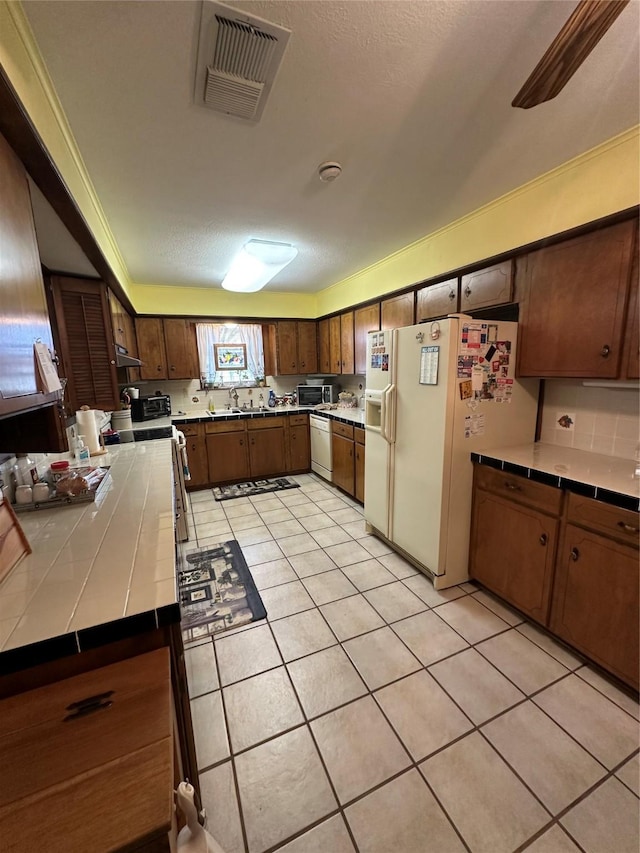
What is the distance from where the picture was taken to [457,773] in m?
1.28

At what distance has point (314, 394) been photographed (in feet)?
16.0

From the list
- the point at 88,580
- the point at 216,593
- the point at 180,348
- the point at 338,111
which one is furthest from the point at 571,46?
the point at 180,348

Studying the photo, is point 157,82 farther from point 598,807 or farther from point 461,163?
point 598,807

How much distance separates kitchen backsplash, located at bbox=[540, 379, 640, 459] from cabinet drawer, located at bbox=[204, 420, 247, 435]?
10.7ft

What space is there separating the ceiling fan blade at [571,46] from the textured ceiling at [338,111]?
28 cm

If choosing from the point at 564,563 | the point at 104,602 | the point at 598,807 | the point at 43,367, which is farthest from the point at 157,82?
the point at 598,807

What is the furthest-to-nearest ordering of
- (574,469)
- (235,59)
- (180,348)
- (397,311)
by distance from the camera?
(180,348) → (397,311) → (574,469) → (235,59)

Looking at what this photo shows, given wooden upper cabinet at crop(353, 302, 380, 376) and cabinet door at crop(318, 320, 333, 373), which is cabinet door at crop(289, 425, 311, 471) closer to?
cabinet door at crop(318, 320, 333, 373)

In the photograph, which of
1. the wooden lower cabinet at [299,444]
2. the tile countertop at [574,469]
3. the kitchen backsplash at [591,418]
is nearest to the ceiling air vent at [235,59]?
the tile countertop at [574,469]

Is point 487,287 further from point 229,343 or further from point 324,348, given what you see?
point 229,343

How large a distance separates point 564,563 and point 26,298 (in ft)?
8.24

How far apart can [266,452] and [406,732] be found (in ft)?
11.2

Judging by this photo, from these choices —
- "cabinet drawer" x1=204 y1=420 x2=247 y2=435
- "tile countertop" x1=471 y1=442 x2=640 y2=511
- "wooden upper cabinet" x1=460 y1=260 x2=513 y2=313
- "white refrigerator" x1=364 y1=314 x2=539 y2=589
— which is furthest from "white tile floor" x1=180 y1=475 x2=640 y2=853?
"cabinet drawer" x1=204 y1=420 x2=247 y2=435

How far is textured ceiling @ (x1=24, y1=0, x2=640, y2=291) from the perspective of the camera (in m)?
1.10
